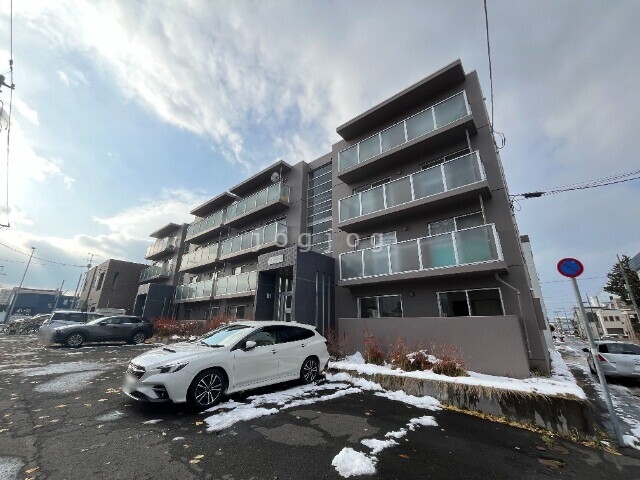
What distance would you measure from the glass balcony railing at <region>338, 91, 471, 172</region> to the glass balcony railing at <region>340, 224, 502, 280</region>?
5.11m

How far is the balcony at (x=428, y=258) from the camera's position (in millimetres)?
9159

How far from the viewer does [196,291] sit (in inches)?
864

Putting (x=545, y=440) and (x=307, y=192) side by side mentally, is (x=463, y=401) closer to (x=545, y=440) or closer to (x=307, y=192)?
(x=545, y=440)

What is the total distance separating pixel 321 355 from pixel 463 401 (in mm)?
3570

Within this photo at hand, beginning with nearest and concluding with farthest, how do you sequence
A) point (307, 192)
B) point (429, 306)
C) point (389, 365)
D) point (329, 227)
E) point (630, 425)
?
point (630, 425)
point (389, 365)
point (429, 306)
point (329, 227)
point (307, 192)

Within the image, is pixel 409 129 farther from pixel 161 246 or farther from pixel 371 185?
pixel 161 246

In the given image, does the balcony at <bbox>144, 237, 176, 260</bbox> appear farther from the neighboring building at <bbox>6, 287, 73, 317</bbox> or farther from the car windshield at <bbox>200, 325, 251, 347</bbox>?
the neighboring building at <bbox>6, 287, 73, 317</bbox>

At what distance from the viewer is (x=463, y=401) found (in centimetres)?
589

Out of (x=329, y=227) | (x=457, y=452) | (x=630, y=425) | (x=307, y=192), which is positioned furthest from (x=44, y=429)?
(x=307, y=192)

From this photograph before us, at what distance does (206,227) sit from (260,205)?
817 centimetres

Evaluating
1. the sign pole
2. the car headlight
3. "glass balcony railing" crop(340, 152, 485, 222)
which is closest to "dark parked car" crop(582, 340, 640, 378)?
the sign pole

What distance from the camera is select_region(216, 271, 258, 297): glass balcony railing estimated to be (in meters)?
17.4

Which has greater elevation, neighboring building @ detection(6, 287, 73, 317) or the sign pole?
neighboring building @ detection(6, 287, 73, 317)

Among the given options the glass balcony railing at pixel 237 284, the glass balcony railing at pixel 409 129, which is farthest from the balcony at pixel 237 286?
the glass balcony railing at pixel 409 129
